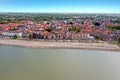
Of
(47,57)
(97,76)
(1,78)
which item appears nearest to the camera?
(1,78)

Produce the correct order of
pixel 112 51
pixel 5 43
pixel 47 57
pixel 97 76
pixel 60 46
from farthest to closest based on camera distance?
pixel 5 43 < pixel 60 46 < pixel 112 51 < pixel 47 57 < pixel 97 76

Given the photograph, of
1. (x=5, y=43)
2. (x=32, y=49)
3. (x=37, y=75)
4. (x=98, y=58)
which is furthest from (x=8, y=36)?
(x=37, y=75)

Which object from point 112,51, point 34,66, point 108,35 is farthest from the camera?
point 108,35

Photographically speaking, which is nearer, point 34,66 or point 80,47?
point 34,66

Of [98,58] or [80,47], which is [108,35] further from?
[98,58]

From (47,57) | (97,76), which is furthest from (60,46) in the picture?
(97,76)

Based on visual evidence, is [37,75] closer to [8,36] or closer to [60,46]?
[60,46]
